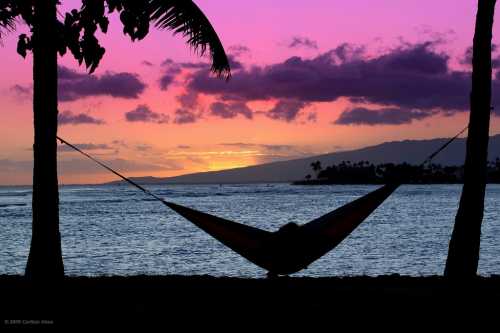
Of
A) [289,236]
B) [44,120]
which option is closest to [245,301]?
[289,236]

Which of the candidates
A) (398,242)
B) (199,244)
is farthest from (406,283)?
(398,242)

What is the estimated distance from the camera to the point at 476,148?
6246 millimetres

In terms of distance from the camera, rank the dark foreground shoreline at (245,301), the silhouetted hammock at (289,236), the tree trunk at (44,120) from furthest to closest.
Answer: the tree trunk at (44,120)
the silhouetted hammock at (289,236)
the dark foreground shoreline at (245,301)

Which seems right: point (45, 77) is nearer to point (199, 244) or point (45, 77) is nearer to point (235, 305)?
point (235, 305)

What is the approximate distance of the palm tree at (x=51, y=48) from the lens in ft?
19.7

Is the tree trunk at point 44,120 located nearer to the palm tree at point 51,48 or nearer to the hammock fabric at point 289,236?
the palm tree at point 51,48

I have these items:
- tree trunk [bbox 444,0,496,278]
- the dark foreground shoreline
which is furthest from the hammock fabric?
tree trunk [bbox 444,0,496,278]

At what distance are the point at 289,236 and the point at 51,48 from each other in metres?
2.71

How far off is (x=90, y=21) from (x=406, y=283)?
3.72m

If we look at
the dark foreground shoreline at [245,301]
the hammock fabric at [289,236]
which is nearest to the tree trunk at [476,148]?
the dark foreground shoreline at [245,301]

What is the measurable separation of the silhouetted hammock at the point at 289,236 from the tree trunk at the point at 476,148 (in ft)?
0.96

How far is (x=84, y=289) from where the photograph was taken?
6.49 metres

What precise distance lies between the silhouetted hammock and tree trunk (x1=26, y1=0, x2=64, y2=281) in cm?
27

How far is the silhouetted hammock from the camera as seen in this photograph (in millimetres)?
6199
